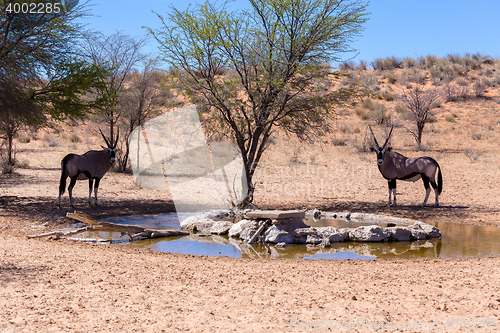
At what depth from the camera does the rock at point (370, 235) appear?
9938 millimetres

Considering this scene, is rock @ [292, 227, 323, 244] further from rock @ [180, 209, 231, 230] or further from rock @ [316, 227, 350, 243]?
rock @ [180, 209, 231, 230]

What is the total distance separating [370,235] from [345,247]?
82 centimetres

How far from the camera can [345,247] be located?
9.48 m

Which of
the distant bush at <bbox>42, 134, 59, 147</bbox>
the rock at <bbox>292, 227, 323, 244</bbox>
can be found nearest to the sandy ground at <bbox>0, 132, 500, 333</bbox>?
the rock at <bbox>292, 227, 323, 244</bbox>

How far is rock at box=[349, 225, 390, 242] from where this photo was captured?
9938 mm

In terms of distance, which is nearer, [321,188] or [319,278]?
[319,278]

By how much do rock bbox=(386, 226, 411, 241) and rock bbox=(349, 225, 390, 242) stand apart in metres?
0.11

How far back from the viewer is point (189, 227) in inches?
446

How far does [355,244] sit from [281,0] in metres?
7.67

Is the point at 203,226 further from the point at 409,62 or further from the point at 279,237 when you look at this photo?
the point at 409,62

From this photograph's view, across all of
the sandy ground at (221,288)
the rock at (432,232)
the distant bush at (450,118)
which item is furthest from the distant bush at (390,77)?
the rock at (432,232)

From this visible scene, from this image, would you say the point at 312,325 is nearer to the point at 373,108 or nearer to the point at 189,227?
the point at 189,227

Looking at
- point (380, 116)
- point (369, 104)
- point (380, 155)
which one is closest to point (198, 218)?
point (380, 155)

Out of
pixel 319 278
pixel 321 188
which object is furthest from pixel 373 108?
pixel 319 278
